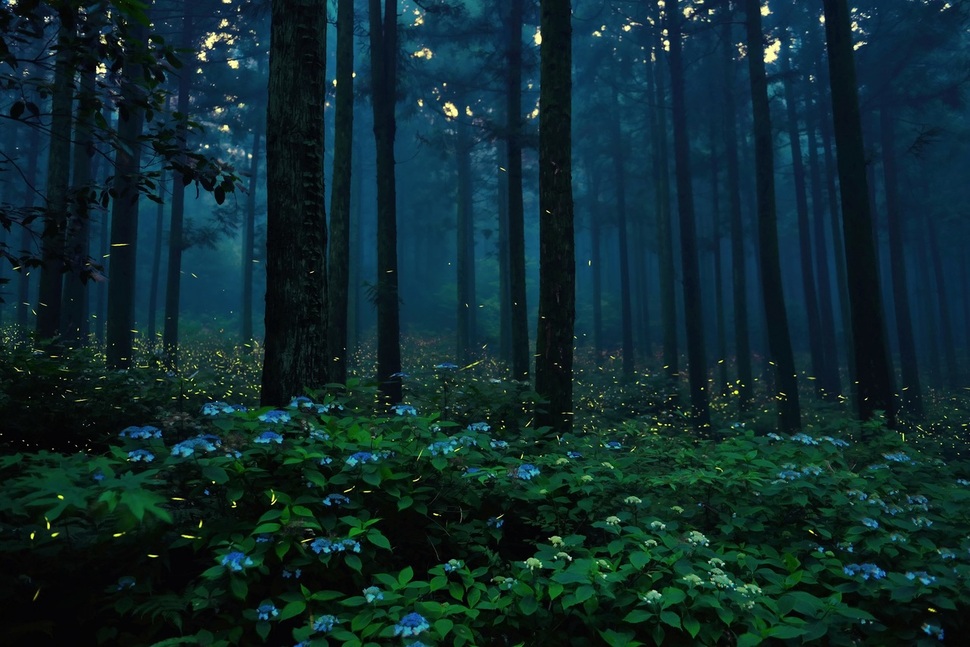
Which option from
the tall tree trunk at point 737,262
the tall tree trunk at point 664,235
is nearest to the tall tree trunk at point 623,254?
the tall tree trunk at point 664,235

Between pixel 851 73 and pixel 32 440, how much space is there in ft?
41.4

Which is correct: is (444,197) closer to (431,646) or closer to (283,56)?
(283,56)

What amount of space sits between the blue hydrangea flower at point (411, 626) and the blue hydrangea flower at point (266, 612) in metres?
0.66

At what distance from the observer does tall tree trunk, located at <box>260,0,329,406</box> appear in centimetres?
565

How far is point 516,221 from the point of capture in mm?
14516

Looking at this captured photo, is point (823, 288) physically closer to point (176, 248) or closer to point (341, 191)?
point (341, 191)

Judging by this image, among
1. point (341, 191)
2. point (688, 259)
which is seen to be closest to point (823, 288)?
point (688, 259)

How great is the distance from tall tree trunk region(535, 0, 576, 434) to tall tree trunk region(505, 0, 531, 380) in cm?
553

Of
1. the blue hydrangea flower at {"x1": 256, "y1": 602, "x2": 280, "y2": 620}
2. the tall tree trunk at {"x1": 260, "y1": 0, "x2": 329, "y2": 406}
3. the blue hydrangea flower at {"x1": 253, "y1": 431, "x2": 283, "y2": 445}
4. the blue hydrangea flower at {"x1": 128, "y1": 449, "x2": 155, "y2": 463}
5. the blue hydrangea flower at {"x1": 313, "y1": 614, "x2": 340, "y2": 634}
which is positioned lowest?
the blue hydrangea flower at {"x1": 313, "y1": 614, "x2": 340, "y2": 634}

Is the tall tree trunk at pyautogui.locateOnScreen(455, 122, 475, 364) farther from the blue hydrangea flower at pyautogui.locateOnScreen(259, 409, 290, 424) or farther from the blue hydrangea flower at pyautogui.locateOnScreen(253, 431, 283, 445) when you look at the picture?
the blue hydrangea flower at pyautogui.locateOnScreen(253, 431, 283, 445)

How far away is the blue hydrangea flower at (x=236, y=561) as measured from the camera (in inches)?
118

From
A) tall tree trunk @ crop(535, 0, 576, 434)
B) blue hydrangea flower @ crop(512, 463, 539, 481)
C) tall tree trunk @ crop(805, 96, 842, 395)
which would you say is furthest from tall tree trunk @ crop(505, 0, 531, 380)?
tall tree trunk @ crop(805, 96, 842, 395)

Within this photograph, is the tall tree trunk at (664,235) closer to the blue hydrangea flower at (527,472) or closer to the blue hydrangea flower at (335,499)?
the blue hydrangea flower at (527,472)

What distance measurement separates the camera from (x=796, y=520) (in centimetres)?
454
